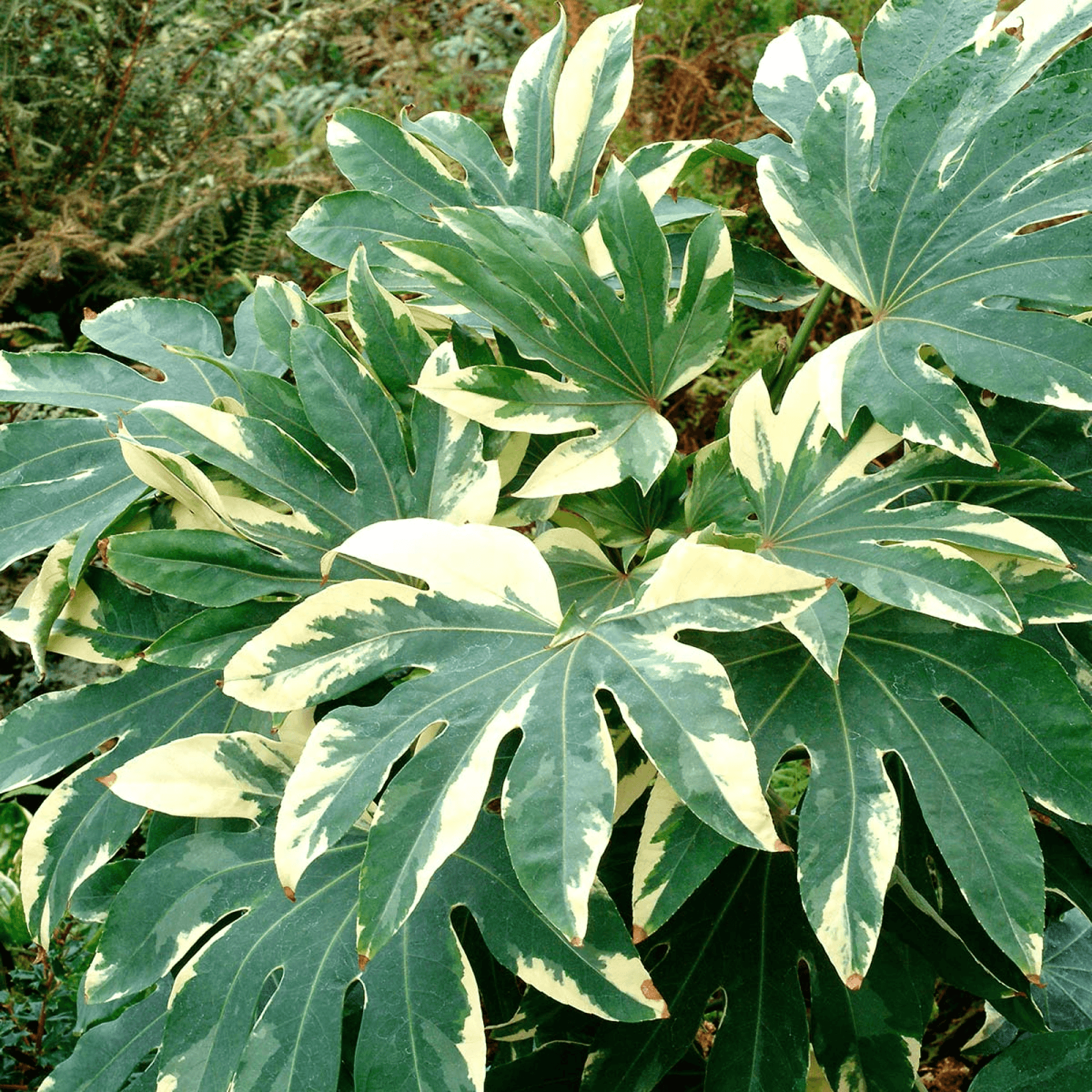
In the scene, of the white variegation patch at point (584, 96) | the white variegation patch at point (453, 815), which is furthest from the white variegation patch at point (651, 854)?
the white variegation patch at point (584, 96)

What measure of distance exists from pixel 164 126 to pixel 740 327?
1811mm

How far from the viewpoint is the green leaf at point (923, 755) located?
0.62 metres

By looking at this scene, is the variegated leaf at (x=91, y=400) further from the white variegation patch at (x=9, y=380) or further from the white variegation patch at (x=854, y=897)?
the white variegation patch at (x=854, y=897)

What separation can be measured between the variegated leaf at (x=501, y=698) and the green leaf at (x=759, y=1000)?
10.3 inches

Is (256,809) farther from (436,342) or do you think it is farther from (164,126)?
(164,126)

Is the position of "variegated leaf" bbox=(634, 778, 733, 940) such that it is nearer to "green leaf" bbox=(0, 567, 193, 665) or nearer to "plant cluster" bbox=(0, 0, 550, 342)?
"green leaf" bbox=(0, 567, 193, 665)

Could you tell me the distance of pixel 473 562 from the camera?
66 centimetres

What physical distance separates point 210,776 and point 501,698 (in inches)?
9.8

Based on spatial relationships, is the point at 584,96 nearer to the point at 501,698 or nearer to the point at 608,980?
the point at 501,698

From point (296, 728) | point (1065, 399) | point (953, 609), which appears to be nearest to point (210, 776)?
point (296, 728)

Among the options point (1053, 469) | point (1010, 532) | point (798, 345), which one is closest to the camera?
point (1010, 532)

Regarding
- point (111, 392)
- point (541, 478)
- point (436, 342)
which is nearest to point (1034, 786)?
point (541, 478)

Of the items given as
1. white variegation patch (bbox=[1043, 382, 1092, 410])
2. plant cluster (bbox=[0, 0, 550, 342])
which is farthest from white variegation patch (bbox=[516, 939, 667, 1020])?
plant cluster (bbox=[0, 0, 550, 342])

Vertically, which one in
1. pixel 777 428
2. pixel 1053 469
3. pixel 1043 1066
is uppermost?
pixel 777 428
